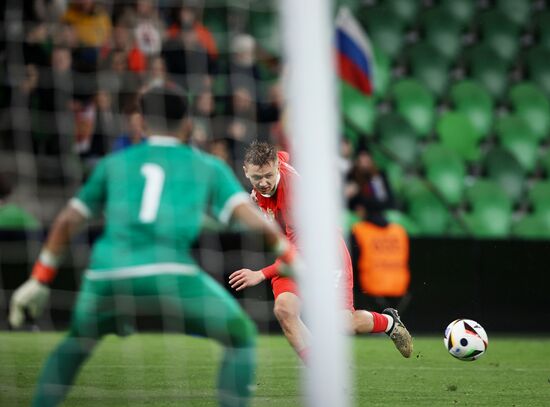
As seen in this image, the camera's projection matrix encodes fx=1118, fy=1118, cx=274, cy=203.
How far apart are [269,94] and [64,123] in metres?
1.93

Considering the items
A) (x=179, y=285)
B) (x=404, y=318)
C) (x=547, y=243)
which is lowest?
(x=404, y=318)

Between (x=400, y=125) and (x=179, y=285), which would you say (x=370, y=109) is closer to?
(x=400, y=125)

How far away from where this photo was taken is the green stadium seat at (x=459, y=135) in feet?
44.5

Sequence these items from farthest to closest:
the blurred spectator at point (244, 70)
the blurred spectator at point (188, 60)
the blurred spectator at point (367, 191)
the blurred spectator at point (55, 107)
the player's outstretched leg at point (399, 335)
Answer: the blurred spectator at point (367, 191) < the blurred spectator at point (244, 70) < the blurred spectator at point (188, 60) < the blurred spectator at point (55, 107) < the player's outstretched leg at point (399, 335)

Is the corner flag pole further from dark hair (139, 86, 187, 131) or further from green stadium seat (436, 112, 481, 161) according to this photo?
green stadium seat (436, 112, 481, 161)

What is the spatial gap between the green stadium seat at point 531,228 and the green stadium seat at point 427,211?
32.4 inches

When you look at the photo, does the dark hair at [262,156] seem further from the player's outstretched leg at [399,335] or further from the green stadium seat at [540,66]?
the green stadium seat at [540,66]

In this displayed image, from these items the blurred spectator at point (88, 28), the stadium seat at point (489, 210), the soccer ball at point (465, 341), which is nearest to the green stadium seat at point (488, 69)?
the stadium seat at point (489, 210)

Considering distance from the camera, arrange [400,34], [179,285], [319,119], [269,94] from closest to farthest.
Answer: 1. [319,119]
2. [179,285]
3. [269,94]
4. [400,34]

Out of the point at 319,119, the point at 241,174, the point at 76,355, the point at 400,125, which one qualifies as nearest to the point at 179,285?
the point at 76,355

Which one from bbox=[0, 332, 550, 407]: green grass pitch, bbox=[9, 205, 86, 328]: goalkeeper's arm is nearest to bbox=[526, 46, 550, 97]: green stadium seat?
bbox=[0, 332, 550, 407]: green grass pitch

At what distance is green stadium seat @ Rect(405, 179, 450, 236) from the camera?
12.7 metres

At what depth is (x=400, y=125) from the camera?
43.8 ft

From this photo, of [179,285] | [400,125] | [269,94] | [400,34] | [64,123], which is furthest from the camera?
[400,34]
